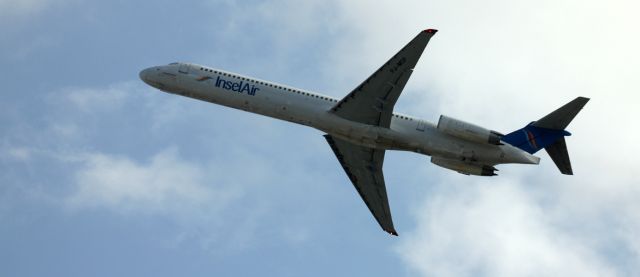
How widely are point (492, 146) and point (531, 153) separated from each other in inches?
122

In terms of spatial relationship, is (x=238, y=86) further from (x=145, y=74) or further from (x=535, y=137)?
(x=535, y=137)

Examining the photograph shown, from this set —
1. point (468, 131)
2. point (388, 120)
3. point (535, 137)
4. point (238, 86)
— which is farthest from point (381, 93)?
point (535, 137)

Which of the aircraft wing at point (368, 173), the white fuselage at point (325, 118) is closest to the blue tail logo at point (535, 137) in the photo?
the white fuselage at point (325, 118)

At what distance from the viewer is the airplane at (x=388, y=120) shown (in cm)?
5144

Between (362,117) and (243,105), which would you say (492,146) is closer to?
(362,117)

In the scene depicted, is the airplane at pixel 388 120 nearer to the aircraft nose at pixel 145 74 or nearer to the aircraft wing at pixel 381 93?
the aircraft wing at pixel 381 93

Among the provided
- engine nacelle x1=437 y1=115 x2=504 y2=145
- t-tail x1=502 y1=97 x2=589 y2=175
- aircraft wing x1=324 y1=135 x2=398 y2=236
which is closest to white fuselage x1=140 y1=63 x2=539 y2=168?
engine nacelle x1=437 y1=115 x2=504 y2=145

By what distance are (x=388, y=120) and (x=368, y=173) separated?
26.0 ft

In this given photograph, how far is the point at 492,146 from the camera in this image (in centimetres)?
5203

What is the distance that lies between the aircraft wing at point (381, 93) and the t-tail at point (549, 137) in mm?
8131

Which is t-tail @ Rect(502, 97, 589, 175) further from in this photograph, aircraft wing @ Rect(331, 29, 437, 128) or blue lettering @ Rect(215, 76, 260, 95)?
blue lettering @ Rect(215, 76, 260, 95)

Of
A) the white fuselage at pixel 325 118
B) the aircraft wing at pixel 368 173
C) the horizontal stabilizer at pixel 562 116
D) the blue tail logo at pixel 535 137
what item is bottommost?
the aircraft wing at pixel 368 173

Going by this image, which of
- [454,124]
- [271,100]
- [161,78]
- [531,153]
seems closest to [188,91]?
[161,78]

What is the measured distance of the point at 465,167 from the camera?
2104 inches
